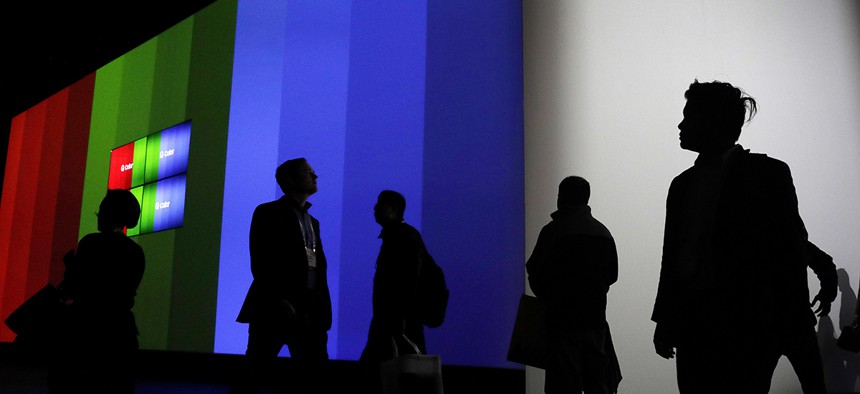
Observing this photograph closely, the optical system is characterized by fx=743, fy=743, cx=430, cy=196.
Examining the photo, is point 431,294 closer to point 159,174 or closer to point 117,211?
point 117,211

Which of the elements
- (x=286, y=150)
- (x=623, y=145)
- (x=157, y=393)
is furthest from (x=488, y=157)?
(x=157, y=393)

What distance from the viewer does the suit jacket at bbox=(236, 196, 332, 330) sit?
364cm

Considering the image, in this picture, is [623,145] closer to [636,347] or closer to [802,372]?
[636,347]

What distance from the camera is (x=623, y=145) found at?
4.73 m

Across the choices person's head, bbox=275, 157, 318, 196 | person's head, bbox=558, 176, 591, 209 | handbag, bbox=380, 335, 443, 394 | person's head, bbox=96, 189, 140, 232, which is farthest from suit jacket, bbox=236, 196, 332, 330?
person's head, bbox=558, 176, 591, 209

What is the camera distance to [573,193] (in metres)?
3.32

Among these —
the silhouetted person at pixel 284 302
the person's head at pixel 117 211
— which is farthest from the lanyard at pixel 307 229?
the person's head at pixel 117 211

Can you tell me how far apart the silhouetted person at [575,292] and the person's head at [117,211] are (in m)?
1.72

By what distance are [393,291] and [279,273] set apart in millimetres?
582

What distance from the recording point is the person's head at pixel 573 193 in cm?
332

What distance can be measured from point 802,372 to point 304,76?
4809 millimetres

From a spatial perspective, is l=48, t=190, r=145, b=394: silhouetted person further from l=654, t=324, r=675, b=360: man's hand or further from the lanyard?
l=654, t=324, r=675, b=360: man's hand

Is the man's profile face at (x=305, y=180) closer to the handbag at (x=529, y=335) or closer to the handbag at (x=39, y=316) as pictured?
the handbag at (x=529, y=335)

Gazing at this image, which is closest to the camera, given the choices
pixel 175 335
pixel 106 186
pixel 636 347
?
pixel 636 347
